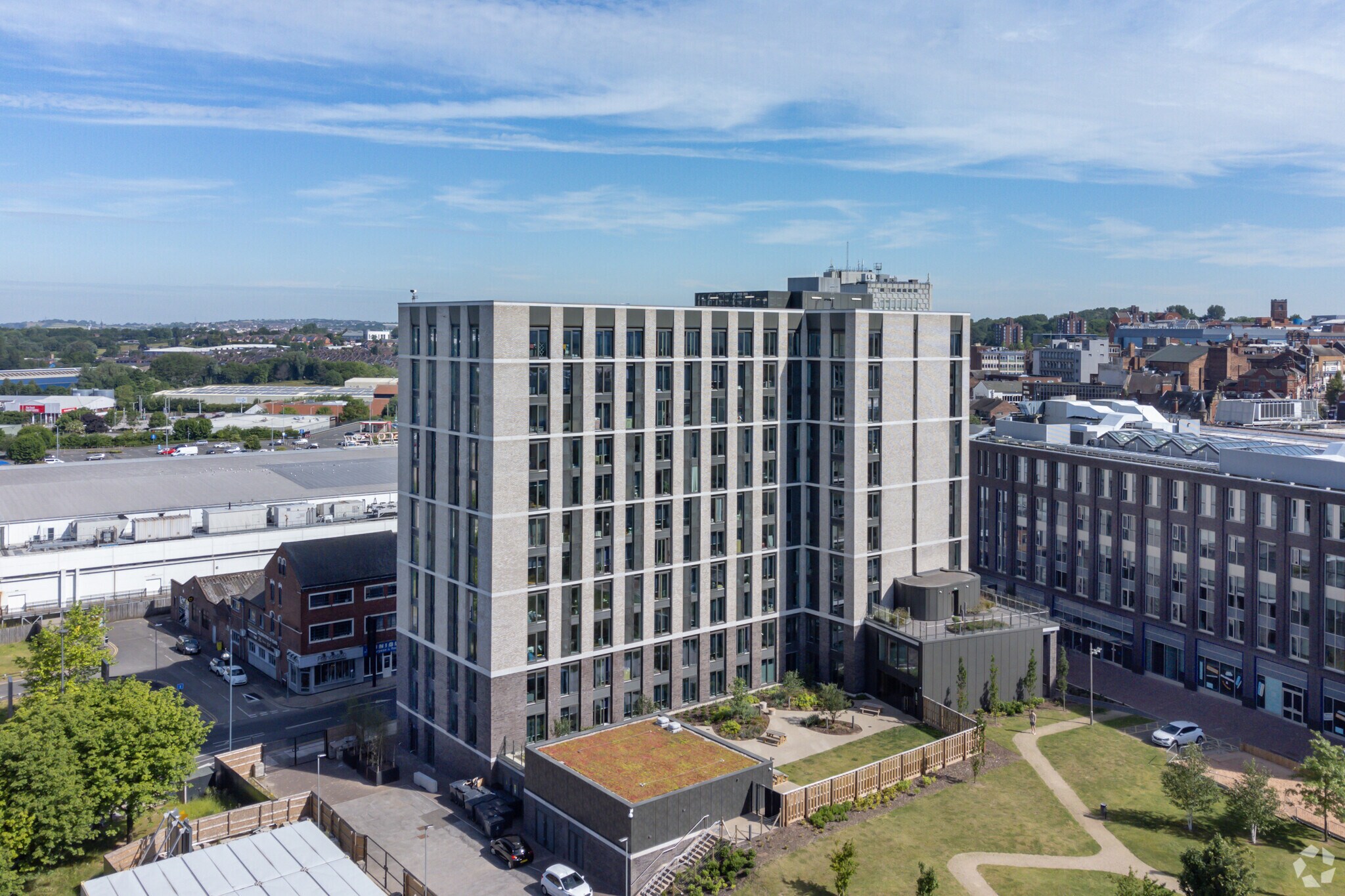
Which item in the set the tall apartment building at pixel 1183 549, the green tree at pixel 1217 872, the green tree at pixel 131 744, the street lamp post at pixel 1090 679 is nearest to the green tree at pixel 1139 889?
the green tree at pixel 1217 872

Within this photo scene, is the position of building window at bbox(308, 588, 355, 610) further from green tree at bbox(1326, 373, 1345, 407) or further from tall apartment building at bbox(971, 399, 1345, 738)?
green tree at bbox(1326, 373, 1345, 407)

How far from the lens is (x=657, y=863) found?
46.4m

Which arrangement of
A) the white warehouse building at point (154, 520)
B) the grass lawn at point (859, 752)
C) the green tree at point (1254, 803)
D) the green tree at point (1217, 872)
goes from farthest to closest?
the white warehouse building at point (154, 520), the grass lawn at point (859, 752), the green tree at point (1254, 803), the green tree at point (1217, 872)

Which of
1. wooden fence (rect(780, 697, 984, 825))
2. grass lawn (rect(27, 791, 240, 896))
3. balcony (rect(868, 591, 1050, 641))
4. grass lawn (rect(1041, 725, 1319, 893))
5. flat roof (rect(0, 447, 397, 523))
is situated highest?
flat roof (rect(0, 447, 397, 523))

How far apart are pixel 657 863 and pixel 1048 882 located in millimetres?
17556

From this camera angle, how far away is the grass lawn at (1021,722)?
61844 millimetres

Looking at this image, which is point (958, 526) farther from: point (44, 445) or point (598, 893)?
point (44, 445)

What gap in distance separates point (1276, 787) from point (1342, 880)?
9829 mm

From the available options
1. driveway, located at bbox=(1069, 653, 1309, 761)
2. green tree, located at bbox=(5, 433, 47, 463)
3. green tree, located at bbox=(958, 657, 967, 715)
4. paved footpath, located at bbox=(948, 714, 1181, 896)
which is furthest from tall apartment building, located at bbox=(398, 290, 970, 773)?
green tree, located at bbox=(5, 433, 47, 463)

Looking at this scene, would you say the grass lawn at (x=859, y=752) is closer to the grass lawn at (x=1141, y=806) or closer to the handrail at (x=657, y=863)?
the grass lawn at (x=1141, y=806)

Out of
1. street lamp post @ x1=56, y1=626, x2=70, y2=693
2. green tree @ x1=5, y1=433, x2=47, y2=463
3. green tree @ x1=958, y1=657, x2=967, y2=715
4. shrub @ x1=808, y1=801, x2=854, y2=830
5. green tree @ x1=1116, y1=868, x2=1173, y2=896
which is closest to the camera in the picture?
green tree @ x1=1116, y1=868, x2=1173, y2=896

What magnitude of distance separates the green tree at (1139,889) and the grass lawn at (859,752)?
1772 cm

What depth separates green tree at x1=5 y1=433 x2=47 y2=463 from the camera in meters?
187

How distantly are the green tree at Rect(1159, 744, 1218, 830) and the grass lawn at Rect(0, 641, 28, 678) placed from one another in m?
78.0
